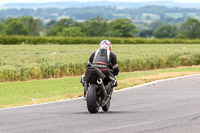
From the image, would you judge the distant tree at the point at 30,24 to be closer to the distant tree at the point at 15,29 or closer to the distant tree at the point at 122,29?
the distant tree at the point at 15,29

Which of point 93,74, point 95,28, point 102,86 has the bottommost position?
point 95,28

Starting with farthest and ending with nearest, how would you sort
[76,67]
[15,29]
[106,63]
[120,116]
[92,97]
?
[15,29]
[76,67]
[106,63]
[92,97]
[120,116]

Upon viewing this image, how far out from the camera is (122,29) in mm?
149125

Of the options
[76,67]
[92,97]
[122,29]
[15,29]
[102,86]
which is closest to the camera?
[92,97]

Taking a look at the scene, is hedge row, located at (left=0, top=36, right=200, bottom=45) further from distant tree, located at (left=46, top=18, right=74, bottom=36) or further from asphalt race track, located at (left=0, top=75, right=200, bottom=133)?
distant tree, located at (left=46, top=18, right=74, bottom=36)

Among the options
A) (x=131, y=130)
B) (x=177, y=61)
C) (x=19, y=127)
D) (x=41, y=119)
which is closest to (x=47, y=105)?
(x=41, y=119)

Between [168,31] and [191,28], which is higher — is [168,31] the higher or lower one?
the lower one

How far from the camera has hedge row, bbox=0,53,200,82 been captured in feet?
84.9

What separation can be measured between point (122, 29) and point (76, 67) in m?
120

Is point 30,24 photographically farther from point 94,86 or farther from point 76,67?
point 94,86

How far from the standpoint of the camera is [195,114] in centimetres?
1091

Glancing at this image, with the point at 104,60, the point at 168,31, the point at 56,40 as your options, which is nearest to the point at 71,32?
the point at 168,31

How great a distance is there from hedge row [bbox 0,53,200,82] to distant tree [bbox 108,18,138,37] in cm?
11009

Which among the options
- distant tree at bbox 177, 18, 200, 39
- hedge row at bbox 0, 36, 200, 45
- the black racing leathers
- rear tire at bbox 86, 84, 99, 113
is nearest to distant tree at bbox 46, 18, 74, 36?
distant tree at bbox 177, 18, 200, 39
